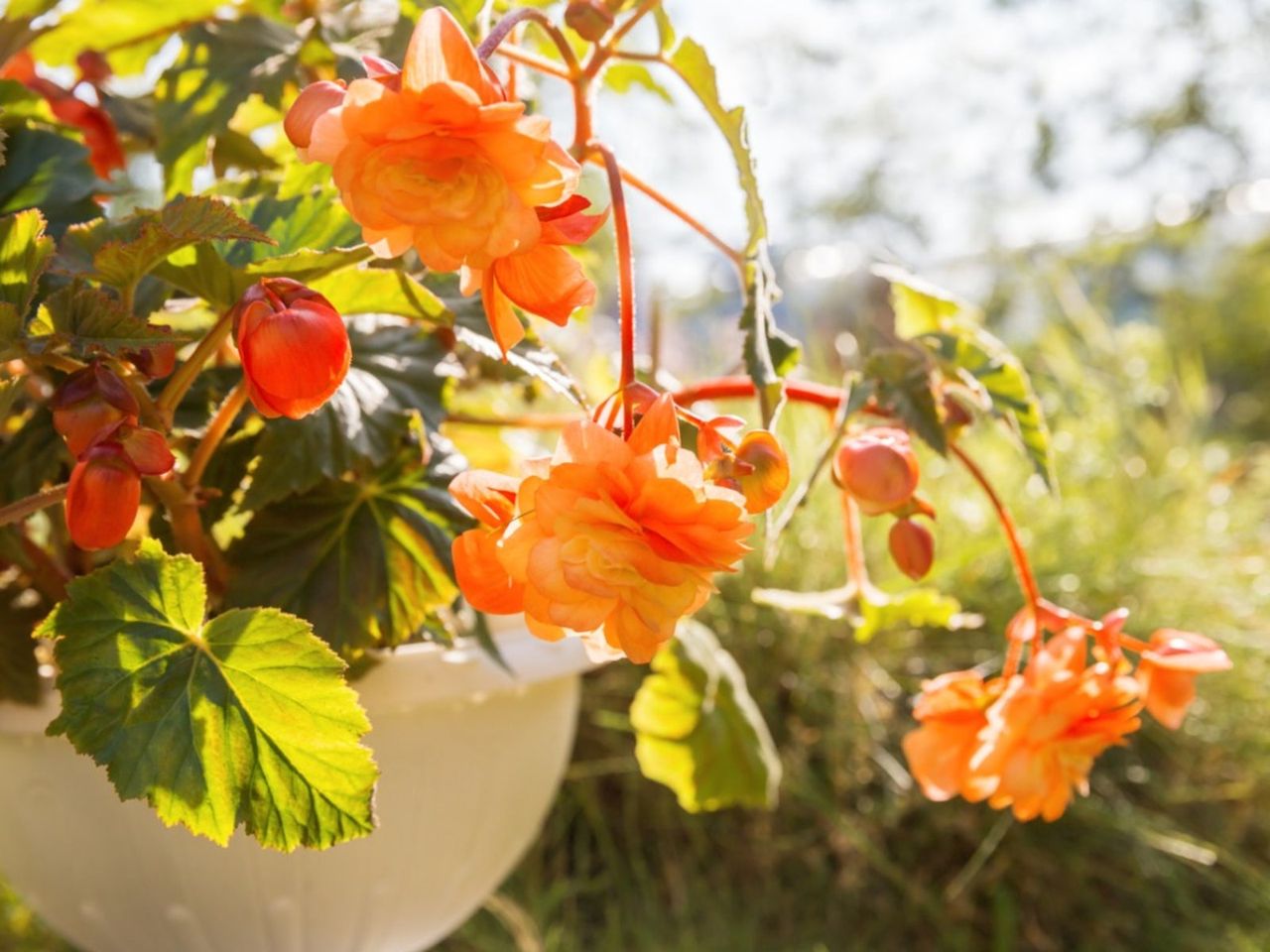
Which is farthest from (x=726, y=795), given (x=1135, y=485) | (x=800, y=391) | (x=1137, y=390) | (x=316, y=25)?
A: (x=1137, y=390)

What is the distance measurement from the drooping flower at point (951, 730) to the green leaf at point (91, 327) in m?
0.32

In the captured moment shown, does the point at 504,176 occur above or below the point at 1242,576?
above

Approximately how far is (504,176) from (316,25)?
0.35 metres

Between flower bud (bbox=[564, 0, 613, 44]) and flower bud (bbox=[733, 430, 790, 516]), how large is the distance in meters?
0.18

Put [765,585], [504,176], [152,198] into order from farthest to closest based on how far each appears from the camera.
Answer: [765,585], [152,198], [504,176]

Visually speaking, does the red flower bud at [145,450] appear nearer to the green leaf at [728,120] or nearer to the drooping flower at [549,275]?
the drooping flower at [549,275]

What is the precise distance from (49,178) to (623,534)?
1.10ft

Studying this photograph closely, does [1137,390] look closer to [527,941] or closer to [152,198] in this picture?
[527,941]

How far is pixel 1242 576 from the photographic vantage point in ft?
4.45

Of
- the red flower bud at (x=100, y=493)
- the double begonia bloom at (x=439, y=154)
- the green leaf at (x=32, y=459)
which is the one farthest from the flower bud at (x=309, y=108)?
the green leaf at (x=32, y=459)

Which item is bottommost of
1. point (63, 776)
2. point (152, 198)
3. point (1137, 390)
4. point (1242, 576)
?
point (1242, 576)

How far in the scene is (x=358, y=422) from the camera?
453mm

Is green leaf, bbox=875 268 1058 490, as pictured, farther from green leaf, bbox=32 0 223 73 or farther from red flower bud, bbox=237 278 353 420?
green leaf, bbox=32 0 223 73

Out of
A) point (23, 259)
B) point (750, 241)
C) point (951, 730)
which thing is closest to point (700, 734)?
point (951, 730)
